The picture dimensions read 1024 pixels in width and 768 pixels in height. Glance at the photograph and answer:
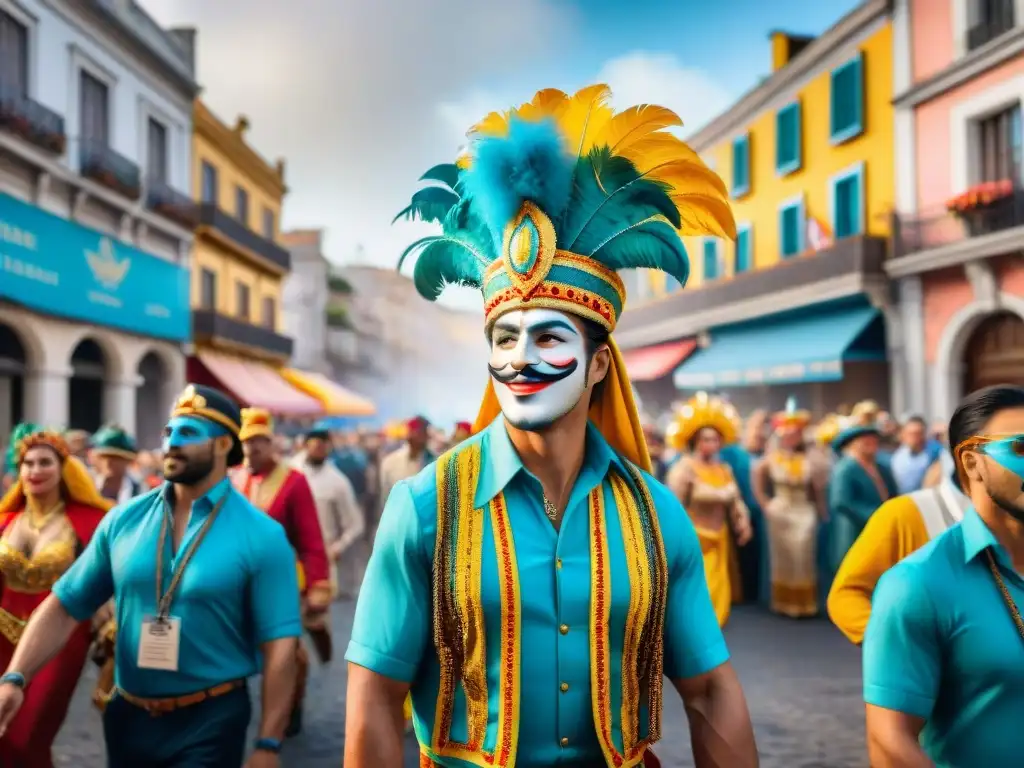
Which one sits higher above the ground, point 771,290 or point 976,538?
point 771,290

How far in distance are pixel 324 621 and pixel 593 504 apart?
4.09m

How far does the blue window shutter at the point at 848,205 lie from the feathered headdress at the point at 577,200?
17.9 metres

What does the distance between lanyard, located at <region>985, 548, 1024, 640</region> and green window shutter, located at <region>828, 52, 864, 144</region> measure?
18.2 metres

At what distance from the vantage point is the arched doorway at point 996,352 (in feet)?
50.9

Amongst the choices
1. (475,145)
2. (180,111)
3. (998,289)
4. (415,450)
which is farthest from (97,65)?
(475,145)

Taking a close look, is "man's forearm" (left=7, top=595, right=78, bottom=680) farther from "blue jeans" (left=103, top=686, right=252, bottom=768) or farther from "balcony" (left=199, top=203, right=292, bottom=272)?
"balcony" (left=199, top=203, right=292, bottom=272)

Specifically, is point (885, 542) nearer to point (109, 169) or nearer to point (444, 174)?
point (444, 174)

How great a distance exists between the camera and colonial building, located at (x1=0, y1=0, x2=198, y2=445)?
15.0 m

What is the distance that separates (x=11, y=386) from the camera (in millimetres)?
16547

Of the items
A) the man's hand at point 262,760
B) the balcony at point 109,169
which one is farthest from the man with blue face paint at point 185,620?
the balcony at point 109,169

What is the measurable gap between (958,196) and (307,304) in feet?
113

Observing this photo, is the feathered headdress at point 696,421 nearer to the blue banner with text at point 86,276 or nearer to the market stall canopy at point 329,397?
the blue banner with text at point 86,276

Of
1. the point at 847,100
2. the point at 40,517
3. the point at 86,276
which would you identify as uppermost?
the point at 847,100

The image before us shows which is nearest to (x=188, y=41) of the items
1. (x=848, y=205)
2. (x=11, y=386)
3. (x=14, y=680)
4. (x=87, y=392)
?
(x=87, y=392)
